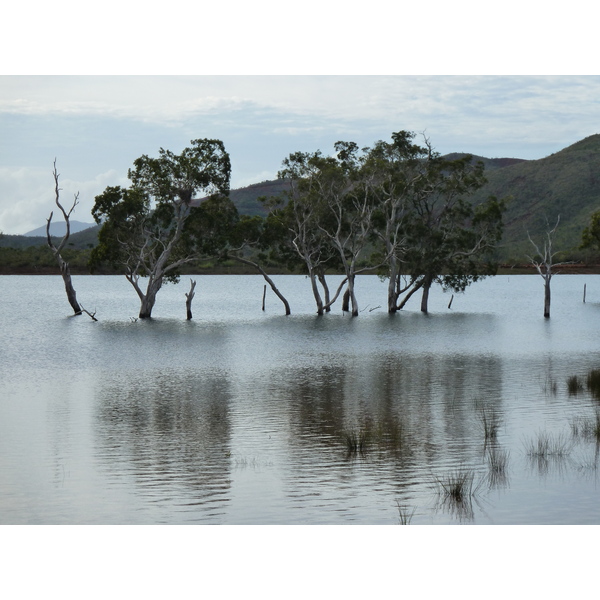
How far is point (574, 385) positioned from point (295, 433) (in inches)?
391

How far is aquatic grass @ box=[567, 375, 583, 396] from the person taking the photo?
74.2 ft

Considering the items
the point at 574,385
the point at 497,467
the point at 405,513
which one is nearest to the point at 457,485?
the point at 405,513

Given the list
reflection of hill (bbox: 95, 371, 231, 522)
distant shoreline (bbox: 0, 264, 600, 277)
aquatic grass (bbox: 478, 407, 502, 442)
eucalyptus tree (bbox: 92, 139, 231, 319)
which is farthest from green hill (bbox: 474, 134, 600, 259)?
aquatic grass (bbox: 478, 407, 502, 442)

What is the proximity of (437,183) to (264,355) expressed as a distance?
30959 mm

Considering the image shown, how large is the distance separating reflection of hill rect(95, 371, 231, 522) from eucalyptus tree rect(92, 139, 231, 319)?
3040 cm

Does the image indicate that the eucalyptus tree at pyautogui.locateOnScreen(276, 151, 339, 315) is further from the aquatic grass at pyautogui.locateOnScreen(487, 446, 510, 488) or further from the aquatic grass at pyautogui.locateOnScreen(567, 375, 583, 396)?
the aquatic grass at pyautogui.locateOnScreen(487, 446, 510, 488)

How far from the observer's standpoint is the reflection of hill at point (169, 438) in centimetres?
1310

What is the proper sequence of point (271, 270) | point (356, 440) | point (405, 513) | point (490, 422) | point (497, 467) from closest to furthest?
point (405, 513) → point (497, 467) → point (356, 440) → point (490, 422) → point (271, 270)

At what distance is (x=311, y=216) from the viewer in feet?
195

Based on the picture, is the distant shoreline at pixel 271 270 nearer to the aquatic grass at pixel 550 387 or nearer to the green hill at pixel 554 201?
the green hill at pixel 554 201

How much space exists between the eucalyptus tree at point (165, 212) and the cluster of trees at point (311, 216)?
0.07m

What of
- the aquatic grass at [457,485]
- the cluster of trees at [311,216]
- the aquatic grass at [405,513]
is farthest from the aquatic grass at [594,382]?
the cluster of trees at [311,216]

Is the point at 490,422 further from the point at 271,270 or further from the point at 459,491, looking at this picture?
the point at 271,270

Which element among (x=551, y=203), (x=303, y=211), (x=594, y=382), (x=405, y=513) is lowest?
(x=594, y=382)
